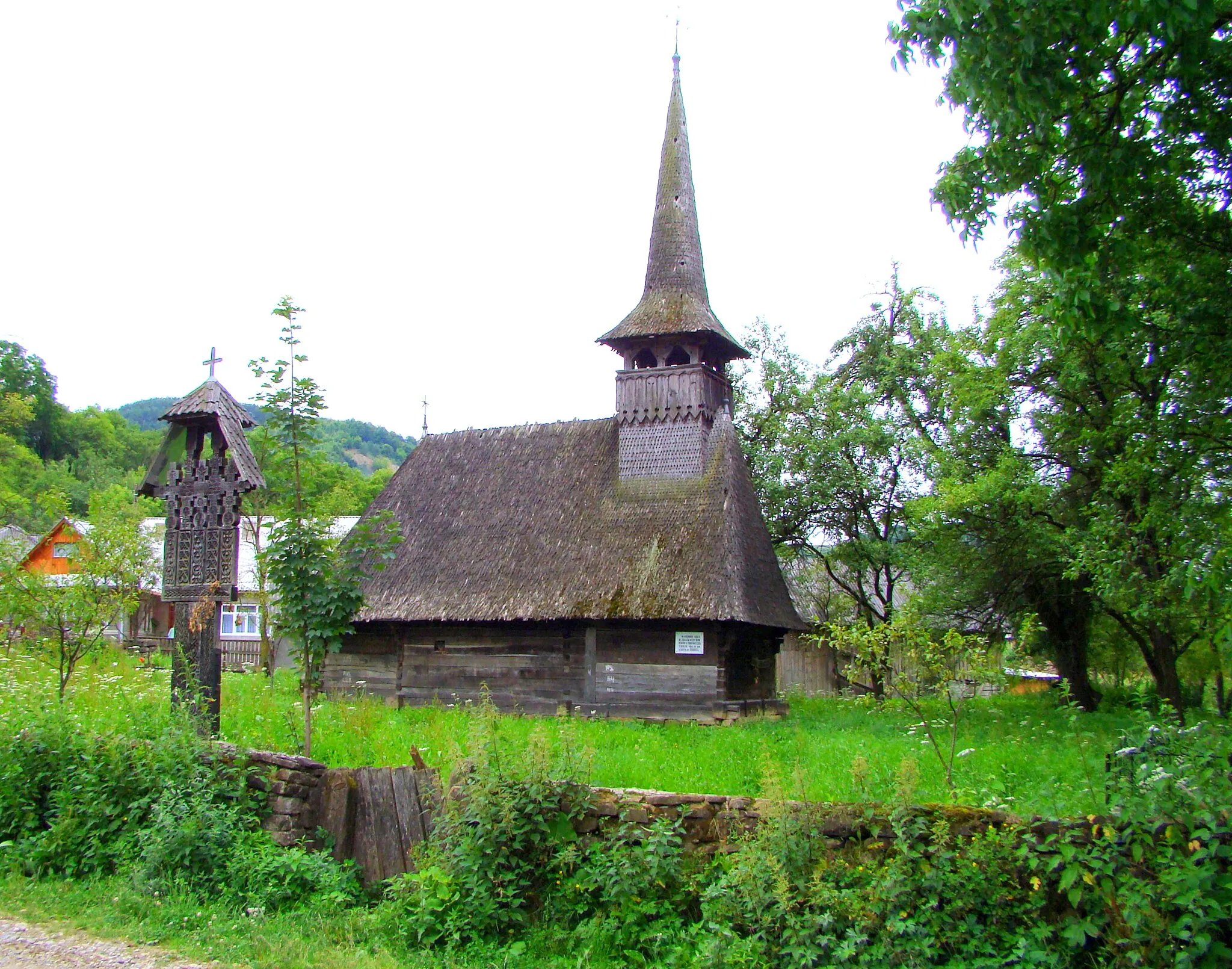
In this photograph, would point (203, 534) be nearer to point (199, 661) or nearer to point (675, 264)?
point (199, 661)

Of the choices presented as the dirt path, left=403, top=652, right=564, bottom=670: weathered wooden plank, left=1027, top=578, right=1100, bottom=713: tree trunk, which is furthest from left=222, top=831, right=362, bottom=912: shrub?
left=1027, top=578, right=1100, bottom=713: tree trunk

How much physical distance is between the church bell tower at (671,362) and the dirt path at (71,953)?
1449 cm

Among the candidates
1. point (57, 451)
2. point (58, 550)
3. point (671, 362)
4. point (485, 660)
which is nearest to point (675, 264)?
point (671, 362)

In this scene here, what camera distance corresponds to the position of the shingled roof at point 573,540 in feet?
58.2

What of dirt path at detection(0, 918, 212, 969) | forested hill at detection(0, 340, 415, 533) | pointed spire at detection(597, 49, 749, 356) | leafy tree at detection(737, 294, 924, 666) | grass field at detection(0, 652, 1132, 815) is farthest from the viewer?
forested hill at detection(0, 340, 415, 533)

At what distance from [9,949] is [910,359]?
22.1 metres

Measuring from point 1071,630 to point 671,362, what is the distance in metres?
10.4

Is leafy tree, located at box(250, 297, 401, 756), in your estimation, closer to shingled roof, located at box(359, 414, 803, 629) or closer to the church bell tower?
shingled roof, located at box(359, 414, 803, 629)

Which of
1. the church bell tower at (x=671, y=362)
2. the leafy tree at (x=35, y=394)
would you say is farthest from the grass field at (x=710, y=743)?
the leafy tree at (x=35, y=394)

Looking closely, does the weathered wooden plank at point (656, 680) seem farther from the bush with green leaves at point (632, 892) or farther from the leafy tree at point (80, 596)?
the bush with green leaves at point (632, 892)

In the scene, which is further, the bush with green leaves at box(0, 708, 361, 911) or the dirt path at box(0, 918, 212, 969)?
the bush with green leaves at box(0, 708, 361, 911)

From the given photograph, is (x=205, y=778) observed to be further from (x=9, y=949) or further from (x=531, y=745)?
(x=531, y=745)

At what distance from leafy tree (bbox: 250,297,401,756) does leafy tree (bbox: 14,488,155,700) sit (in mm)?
4066

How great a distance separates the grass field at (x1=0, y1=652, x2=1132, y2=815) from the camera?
7559mm
